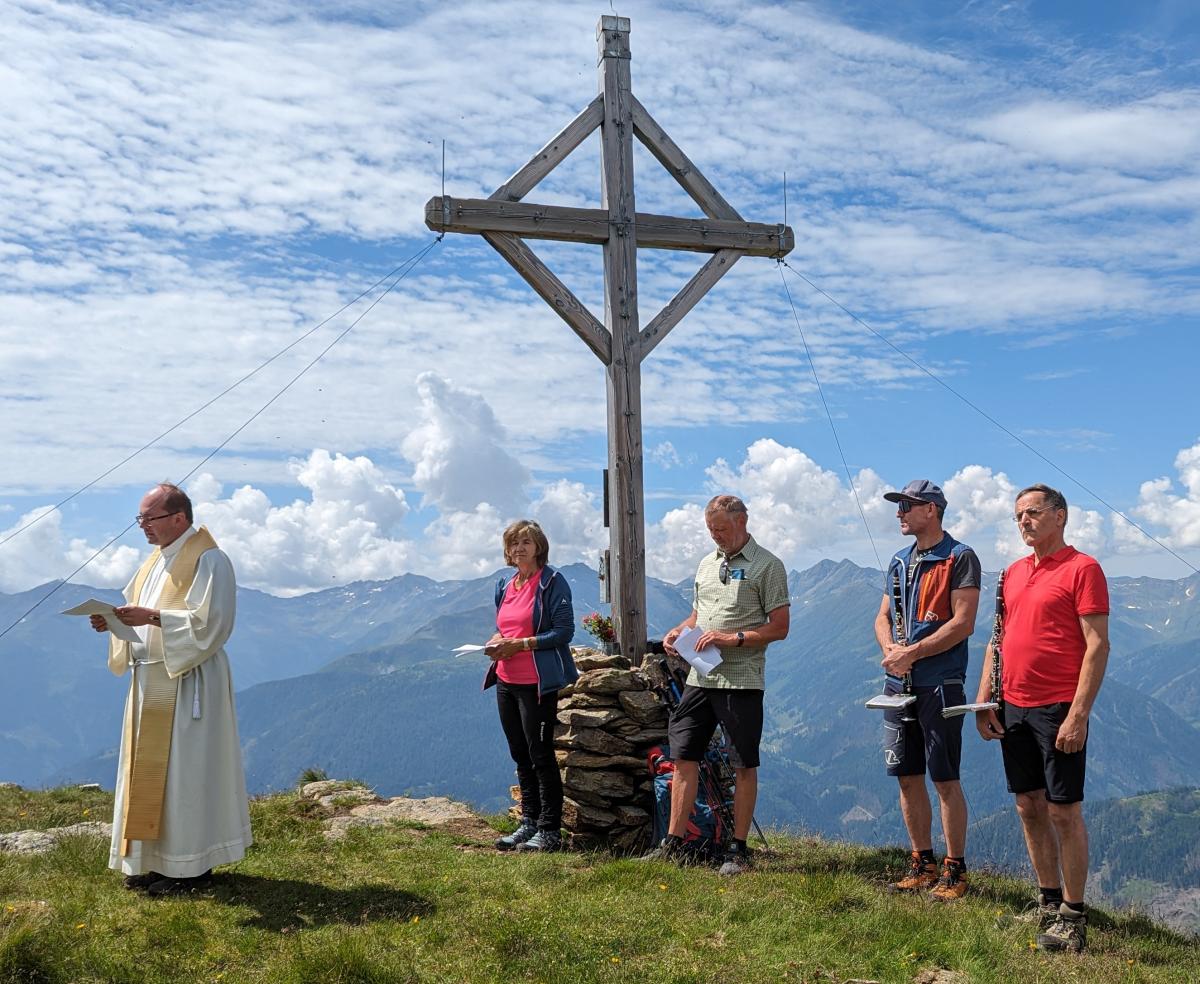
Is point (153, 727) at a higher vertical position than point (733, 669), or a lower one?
lower

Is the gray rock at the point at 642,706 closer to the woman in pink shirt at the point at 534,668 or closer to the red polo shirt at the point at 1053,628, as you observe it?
the woman in pink shirt at the point at 534,668

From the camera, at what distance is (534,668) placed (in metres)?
7.74

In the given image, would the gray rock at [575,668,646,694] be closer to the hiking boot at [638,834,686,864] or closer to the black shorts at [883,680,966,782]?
the hiking boot at [638,834,686,864]

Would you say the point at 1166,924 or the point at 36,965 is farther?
the point at 1166,924

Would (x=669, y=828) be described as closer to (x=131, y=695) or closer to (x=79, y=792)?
(x=131, y=695)

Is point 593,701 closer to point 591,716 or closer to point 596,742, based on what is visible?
point 591,716

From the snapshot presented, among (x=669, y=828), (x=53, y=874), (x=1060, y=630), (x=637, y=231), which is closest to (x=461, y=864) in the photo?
(x=669, y=828)

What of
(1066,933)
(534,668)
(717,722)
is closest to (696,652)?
(717,722)

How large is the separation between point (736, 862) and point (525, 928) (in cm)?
202

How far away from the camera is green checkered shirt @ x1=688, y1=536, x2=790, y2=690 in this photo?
7176mm

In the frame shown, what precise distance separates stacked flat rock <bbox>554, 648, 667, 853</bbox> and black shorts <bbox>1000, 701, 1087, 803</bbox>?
3029mm

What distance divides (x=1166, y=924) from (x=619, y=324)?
5.85 metres

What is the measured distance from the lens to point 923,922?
18.8 ft

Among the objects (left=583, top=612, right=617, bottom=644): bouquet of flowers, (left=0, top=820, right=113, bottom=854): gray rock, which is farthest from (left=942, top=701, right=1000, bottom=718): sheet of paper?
(left=0, top=820, right=113, bottom=854): gray rock
